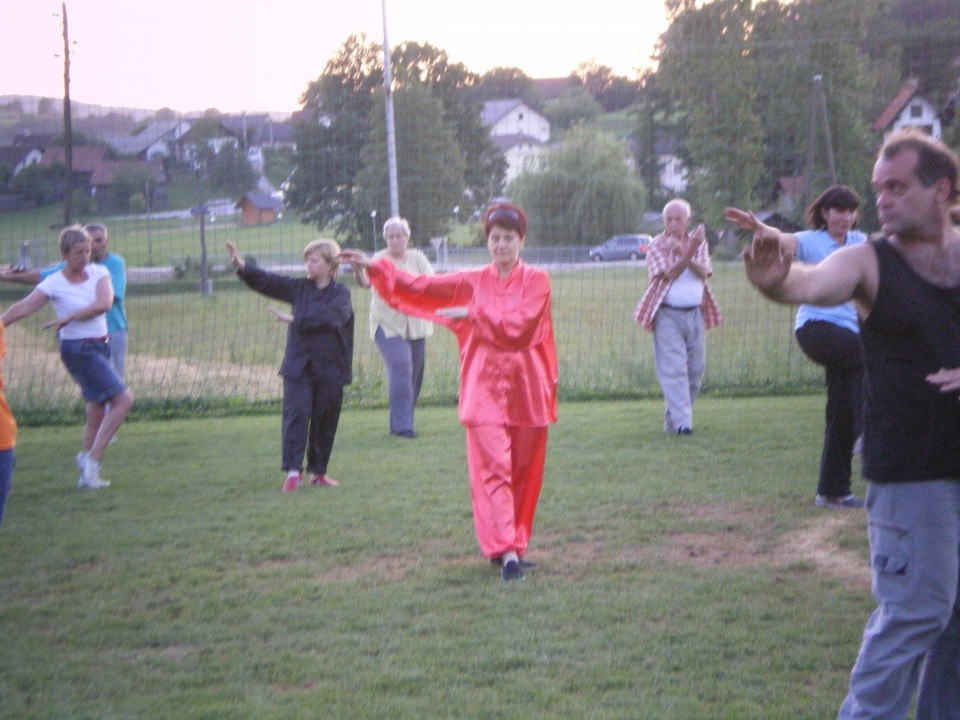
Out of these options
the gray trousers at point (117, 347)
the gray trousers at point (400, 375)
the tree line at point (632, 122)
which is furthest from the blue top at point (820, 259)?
the tree line at point (632, 122)

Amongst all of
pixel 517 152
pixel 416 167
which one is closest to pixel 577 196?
pixel 517 152

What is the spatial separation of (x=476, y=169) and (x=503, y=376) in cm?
808

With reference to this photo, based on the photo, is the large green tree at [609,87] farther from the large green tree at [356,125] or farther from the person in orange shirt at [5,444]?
the person in orange shirt at [5,444]

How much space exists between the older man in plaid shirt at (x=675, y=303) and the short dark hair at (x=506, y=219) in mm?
3524

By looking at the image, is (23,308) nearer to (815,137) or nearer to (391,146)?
(391,146)

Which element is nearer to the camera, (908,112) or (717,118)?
(908,112)

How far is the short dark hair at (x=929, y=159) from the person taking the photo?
315 centimetres

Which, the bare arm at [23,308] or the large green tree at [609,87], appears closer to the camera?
the bare arm at [23,308]

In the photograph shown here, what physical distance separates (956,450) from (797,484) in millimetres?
Result: 4470

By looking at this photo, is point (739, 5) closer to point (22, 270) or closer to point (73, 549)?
point (22, 270)

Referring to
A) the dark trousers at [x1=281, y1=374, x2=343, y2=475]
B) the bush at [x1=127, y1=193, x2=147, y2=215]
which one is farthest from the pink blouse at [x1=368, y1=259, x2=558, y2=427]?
the bush at [x1=127, y1=193, x2=147, y2=215]

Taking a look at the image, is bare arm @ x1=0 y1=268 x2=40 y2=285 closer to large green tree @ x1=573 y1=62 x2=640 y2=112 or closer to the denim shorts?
the denim shorts

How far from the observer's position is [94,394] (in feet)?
26.7

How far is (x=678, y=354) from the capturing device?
30.4 feet
